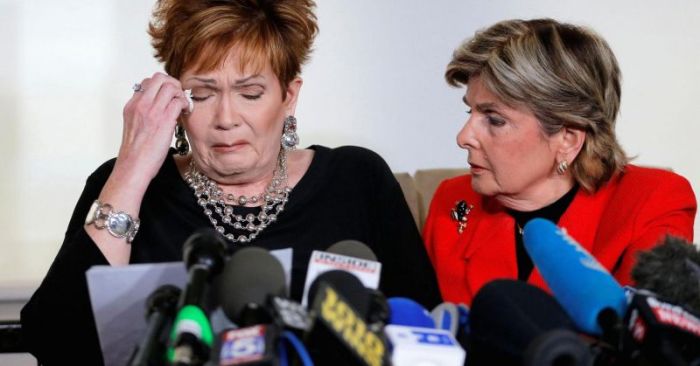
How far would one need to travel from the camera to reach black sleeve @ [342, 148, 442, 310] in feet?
6.52

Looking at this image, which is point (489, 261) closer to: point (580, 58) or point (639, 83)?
point (580, 58)

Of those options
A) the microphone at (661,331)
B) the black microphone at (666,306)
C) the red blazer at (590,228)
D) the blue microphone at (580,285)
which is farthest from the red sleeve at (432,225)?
the microphone at (661,331)

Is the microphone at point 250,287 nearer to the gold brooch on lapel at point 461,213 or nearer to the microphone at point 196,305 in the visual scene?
the microphone at point 196,305

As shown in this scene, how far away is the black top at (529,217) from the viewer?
6.68ft

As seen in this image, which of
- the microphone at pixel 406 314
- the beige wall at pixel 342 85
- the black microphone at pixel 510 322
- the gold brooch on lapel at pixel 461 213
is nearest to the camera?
the black microphone at pixel 510 322

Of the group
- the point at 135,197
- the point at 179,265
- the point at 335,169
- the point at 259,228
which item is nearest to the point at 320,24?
the point at 335,169

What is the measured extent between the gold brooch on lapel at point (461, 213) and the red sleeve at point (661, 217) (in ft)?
1.17

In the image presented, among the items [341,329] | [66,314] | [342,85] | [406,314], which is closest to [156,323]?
[341,329]

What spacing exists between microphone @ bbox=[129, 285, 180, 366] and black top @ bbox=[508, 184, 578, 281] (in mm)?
1023

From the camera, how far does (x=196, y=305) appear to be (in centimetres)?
100

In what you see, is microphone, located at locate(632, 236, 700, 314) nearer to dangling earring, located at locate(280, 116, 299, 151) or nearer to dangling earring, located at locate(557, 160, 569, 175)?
dangling earring, located at locate(557, 160, 569, 175)

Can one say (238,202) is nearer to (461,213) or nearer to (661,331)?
(461,213)

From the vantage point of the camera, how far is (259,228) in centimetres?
198

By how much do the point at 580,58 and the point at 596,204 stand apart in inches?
11.7
